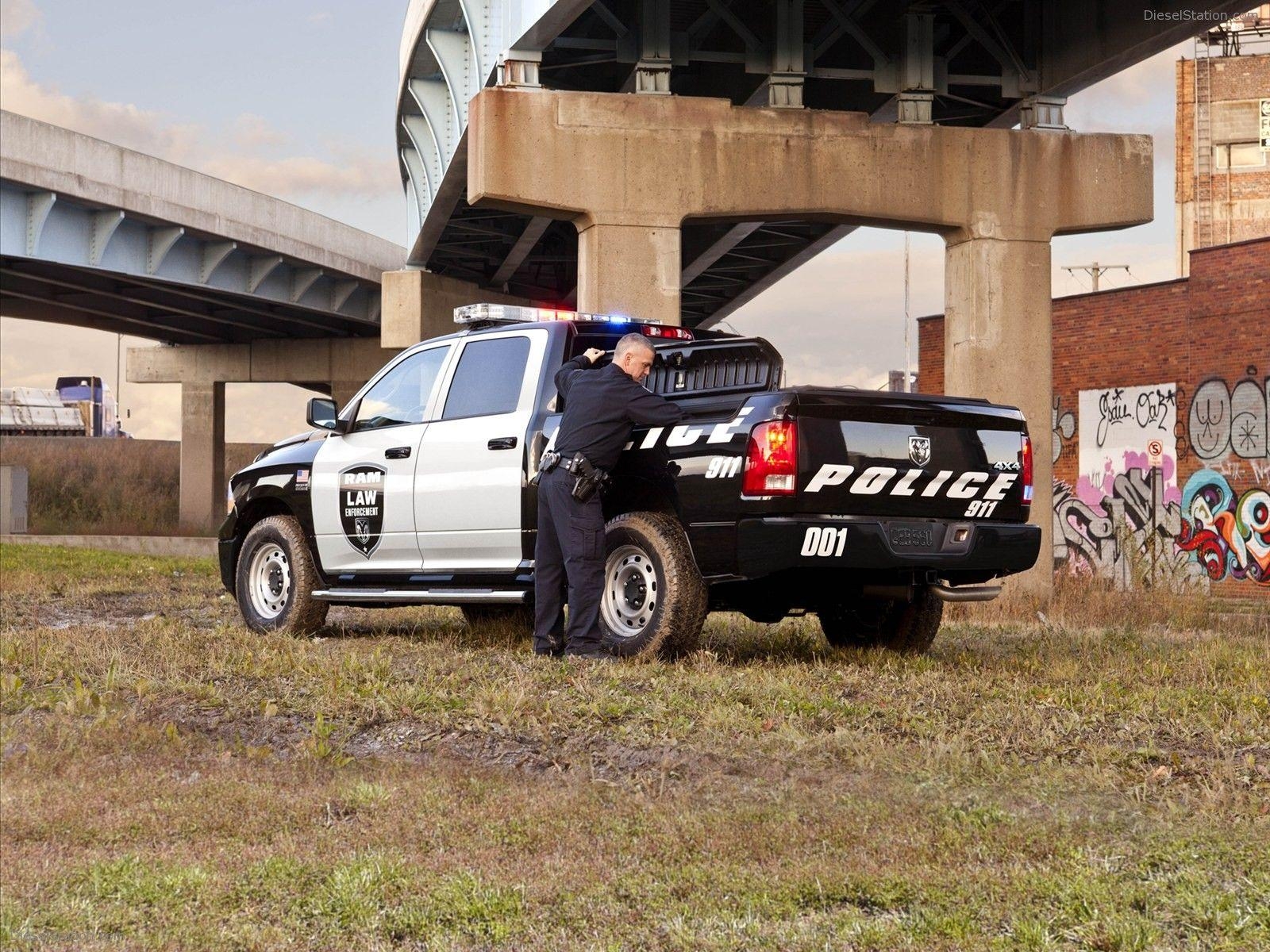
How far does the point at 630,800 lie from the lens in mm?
5816

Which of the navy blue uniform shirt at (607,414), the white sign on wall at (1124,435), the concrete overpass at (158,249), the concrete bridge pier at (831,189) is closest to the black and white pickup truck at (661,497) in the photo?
the navy blue uniform shirt at (607,414)

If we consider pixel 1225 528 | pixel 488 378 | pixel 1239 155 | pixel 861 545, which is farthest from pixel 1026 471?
pixel 1239 155

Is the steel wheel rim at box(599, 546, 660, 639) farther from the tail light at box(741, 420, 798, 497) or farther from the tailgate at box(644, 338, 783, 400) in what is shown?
the tailgate at box(644, 338, 783, 400)

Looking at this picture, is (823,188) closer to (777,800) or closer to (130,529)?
(777,800)

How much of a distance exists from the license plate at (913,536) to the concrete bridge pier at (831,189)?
874 cm

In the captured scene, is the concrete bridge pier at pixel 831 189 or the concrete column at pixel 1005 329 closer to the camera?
the concrete bridge pier at pixel 831 189

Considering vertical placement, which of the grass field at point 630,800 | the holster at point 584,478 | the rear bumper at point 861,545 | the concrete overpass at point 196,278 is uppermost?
the concrete overpass at point 196,278

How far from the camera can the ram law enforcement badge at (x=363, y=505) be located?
1078 cm

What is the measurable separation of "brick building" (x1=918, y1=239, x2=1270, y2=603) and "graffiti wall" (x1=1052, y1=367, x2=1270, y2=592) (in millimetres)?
23

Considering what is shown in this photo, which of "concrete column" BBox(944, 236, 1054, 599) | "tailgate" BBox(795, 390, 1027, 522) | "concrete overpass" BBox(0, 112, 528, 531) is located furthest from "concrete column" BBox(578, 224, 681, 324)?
"concrete overpass" BBox(0, 112, 528, 531)

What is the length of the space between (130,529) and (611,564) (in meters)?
41.3

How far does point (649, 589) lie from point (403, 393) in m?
2.91

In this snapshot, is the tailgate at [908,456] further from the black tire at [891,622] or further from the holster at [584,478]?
the holster at [584,478]

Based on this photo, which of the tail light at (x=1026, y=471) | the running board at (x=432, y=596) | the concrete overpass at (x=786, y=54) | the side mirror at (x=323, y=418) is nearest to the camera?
the tail light at (x=1026, y=471)
